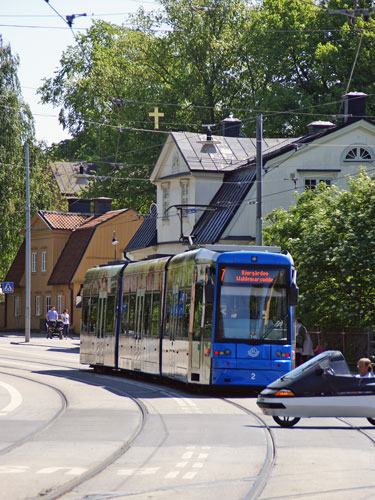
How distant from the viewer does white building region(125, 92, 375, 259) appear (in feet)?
155

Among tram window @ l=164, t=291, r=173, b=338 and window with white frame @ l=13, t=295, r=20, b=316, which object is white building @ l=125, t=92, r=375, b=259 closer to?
tram window @ l=164, t=291, r=173, b=338

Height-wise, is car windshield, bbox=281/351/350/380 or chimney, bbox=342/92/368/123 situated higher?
chimney, bbox=342/92/368/123

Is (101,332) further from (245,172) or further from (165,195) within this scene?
(165,195)

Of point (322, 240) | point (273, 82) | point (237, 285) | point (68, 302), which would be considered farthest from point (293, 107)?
point (237, 285)

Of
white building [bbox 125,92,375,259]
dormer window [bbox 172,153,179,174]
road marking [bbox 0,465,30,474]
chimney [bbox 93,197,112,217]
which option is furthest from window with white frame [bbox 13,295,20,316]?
road marking [bbox 0,465,30,474]

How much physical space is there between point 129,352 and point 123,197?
38042mm

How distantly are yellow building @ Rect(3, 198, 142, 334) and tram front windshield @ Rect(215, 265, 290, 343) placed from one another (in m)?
43.7

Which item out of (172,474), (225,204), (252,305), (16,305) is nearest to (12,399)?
(252,305)

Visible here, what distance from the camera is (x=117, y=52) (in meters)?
69.6

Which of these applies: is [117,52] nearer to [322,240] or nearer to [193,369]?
[322,240]

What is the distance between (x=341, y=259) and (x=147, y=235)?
25.9 m

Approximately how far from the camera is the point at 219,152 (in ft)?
170

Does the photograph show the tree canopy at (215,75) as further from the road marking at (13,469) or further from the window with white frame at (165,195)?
the road marking at (13,469)

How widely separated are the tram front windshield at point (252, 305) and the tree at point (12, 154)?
4032 cm
